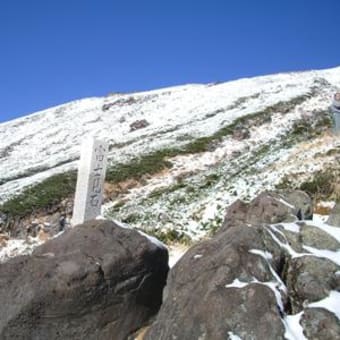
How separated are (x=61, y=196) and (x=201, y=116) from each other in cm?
2647

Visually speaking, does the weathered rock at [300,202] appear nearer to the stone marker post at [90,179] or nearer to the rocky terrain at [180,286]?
the rocky terrain at [180,286]

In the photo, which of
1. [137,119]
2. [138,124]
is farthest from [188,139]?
[137,119]

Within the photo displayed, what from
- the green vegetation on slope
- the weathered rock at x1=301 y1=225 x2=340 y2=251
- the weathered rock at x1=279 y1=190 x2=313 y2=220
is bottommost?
the green vegetation on slope

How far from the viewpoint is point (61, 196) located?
102 feet

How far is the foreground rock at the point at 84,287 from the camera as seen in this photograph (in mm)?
8914

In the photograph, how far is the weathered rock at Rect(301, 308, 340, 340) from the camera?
720 cm

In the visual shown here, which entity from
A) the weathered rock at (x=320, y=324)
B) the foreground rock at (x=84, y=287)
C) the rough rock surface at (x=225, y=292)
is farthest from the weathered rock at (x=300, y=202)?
the weathered rock at (x=320, y=324)

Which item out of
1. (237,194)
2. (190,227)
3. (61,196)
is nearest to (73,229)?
(190,227)

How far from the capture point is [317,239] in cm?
898

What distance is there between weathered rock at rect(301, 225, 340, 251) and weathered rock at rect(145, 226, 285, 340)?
728 mm

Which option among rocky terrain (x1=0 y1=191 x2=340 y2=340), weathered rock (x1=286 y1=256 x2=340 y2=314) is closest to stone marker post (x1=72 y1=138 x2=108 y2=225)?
rocky terrain (x1=0 y1=191 x2=340 y2=340)

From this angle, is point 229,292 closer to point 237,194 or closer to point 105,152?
point 105,152

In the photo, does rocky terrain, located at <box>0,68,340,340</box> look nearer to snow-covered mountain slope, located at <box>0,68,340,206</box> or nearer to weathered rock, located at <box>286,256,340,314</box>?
weathered rock, located at <box>286,256,340,314</box>

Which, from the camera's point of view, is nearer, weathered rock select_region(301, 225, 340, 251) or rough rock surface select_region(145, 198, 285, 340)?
rough rock surface select_region(145, 198, 285, 340)
